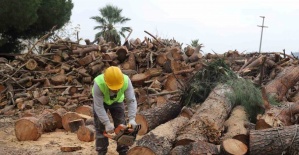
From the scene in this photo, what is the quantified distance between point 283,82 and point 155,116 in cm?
431

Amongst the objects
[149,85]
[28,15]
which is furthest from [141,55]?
[28,15]

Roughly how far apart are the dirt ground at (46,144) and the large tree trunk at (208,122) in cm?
134

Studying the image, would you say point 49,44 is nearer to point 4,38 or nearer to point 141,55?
point 141,55

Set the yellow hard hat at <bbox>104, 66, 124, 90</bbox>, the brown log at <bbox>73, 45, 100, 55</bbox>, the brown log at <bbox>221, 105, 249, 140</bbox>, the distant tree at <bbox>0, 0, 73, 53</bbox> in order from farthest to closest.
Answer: the distant tree at <bbox>0, 0, 73, 53</bbox>
the brown log at <bbox>73, 45, 100, 55</bbox>
the brown log at <bbox>221, 105, 249, 140</bbox>
the yellow hard hat at <bbox>104, 66, 124, 90</bbox>

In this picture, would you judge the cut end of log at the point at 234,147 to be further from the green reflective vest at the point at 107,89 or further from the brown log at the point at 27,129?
the brown log at the point at 27,129

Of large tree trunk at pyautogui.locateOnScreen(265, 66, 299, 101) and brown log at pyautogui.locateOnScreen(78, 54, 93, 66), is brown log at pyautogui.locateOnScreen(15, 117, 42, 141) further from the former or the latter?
large tree trunk at pyautogui.locateOnScreen(265, 66, 299, 101)

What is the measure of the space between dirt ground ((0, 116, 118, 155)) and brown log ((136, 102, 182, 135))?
2.11 ft

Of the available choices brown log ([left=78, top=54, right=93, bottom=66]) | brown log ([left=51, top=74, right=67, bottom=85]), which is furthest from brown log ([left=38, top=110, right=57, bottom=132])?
brown log ([left=78, top=54, right=93, bottom=66])

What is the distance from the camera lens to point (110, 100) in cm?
581

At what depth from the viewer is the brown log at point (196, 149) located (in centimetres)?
545

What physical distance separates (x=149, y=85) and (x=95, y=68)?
5.36ft

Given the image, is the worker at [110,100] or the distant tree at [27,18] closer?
the worker at [110,100]

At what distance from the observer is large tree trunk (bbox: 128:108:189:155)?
5.56 meters


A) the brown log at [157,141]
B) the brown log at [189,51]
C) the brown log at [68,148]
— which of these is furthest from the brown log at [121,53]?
the brown log at [157,141]
